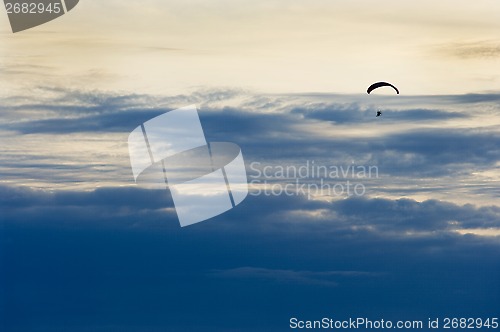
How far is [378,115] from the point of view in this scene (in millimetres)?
86688

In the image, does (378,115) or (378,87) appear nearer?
(378,87)

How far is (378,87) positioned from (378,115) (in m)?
7.38

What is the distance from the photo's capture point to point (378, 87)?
263 ft
